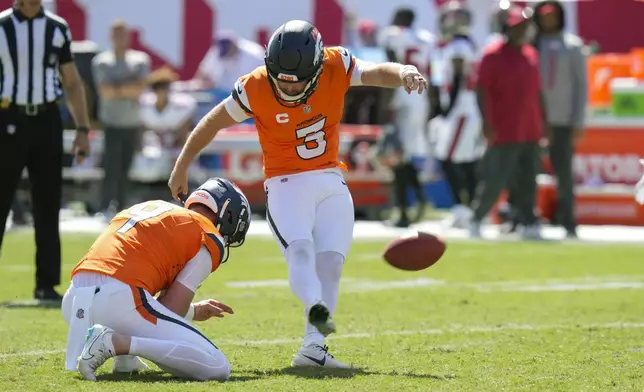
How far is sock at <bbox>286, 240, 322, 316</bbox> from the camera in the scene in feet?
20.6

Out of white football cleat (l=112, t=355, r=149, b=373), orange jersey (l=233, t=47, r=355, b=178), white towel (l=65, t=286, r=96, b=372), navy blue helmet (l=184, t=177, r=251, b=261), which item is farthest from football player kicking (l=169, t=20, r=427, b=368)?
white towel (l=65, t=286, r=96, b=372)

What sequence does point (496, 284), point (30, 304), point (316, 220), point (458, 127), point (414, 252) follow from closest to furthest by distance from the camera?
point (316, 220), point (414, 252), point (30, 304), point (496, 284), point (458, 127)

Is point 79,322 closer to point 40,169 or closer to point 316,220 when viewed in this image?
point 316,220

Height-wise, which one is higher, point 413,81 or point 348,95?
point 413,81

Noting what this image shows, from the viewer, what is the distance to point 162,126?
1677 cm

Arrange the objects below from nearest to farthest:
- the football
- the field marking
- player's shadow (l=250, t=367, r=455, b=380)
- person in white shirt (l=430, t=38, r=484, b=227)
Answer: player's shadow (l=250, t=367, r=455, b=380) → the football → the field marking → person in white shirt (l=430, t=38, r=484, b=227)

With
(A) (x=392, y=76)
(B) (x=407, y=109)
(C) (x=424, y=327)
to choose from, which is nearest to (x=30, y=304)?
(C) (x=424, y=327)

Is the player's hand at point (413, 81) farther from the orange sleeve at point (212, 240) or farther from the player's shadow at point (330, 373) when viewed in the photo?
the player's shadow at point (330, 373)

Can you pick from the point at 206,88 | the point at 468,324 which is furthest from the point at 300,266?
the point at 206,88

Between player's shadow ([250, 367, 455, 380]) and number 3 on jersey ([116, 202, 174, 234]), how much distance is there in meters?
0.80

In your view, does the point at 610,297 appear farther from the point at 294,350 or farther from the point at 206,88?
the point at 206,88

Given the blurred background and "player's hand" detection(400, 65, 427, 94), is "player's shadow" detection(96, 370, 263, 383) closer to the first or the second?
"player's hand" detection(400, 65, 427, 94)

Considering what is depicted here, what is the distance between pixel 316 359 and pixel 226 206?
0.78 m

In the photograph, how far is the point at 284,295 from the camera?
9445 millimetres
